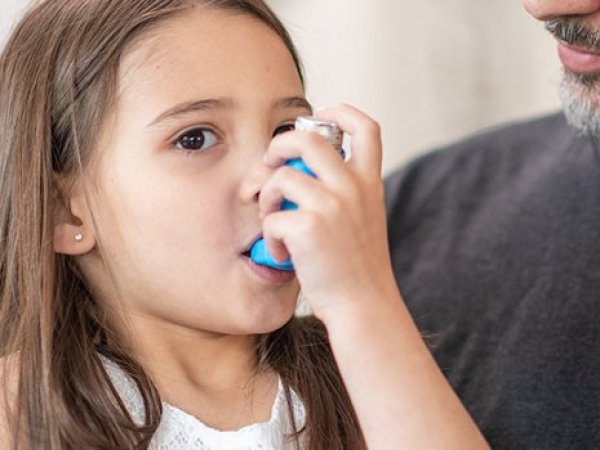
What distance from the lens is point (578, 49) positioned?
→ 1.25m

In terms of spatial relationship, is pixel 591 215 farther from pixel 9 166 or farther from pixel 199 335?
pixel 9 166

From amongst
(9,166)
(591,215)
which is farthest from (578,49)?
(9,166)

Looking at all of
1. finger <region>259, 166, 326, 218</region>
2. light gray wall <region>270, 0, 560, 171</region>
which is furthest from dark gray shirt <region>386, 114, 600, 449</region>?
light gray wall <region>270, 0, 560, 171</region>

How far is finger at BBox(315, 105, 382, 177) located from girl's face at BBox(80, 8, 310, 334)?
0.29 feet

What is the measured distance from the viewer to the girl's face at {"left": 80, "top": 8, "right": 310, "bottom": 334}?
3.23 feet

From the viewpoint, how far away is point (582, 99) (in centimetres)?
129

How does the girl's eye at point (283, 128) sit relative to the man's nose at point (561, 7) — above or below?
below

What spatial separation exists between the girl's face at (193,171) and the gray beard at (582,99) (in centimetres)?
42

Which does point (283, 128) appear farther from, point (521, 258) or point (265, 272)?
point (521, 258)

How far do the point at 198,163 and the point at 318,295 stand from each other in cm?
18

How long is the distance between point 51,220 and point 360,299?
301 millimetres

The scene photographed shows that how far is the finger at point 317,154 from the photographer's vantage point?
0.88 metres

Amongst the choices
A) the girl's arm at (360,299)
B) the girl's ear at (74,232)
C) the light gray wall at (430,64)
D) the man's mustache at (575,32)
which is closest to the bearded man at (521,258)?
the man's mustache at (575,32)

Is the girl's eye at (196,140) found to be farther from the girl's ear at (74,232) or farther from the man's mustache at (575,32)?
the man's mustache at (575,32)
